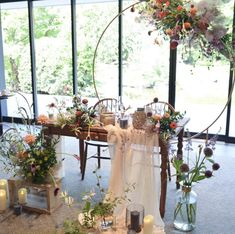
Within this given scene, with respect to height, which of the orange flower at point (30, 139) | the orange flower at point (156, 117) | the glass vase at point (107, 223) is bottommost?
the glass vase at point (107, 223)

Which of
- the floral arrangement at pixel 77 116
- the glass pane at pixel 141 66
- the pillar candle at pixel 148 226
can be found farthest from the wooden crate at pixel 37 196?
the glass pane at pixel 141 66

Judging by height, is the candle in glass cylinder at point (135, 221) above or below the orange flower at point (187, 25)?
below

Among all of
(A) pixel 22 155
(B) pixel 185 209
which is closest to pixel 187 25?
(B) pixel 185 209

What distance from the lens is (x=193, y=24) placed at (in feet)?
8.68

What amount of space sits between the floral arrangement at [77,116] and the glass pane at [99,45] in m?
2.55

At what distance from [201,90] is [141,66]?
3.59 ft

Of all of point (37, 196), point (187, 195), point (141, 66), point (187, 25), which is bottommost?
point (37, 196)

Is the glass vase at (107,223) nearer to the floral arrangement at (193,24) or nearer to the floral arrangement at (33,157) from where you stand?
the floral arrangement at (33,157)

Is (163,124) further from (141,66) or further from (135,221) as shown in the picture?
(141,66)

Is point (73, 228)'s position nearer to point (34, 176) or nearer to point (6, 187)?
point (34, 176)

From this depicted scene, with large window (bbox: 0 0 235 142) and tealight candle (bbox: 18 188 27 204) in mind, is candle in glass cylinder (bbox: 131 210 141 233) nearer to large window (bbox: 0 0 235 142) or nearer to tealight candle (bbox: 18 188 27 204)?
tealight candle (bbox: 18 188 27 204)

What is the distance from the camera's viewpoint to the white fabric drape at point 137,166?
2834mm

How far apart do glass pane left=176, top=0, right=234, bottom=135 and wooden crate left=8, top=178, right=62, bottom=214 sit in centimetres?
299

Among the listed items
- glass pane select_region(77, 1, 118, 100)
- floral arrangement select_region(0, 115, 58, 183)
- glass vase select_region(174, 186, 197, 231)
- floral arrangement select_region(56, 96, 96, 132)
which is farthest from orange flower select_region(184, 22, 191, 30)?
glass pane select_region(77, 1, 118, 100)
